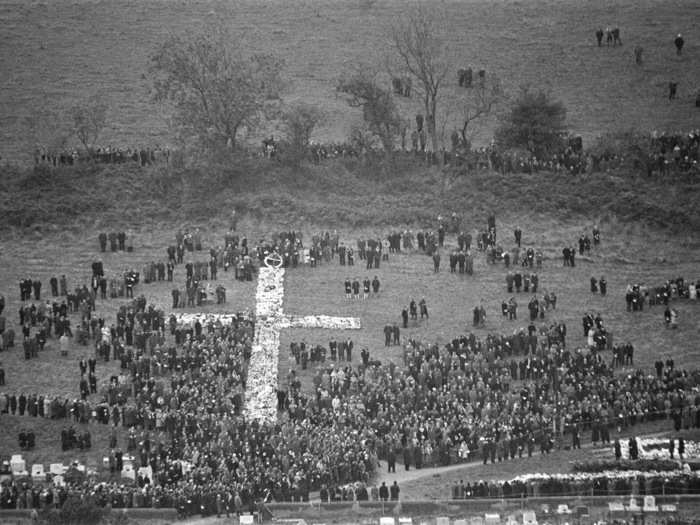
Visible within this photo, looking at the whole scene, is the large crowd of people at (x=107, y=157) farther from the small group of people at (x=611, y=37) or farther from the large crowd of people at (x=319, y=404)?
the small group of people at (x=611, y=37)

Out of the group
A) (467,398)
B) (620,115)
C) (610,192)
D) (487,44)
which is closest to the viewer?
(467,398)

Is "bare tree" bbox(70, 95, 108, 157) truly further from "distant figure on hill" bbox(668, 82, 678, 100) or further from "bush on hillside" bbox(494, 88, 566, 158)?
"distant figure on hill" bbox(668, 82, 678, 100)

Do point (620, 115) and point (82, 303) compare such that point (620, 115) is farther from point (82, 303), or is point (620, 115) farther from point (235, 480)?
point (235, 480)

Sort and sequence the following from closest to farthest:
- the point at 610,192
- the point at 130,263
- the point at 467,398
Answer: the point at 467,398 → the point at 130,263 → the point at 610,192

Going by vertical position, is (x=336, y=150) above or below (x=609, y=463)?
above

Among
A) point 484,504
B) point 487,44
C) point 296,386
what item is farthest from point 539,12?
point 484,504
